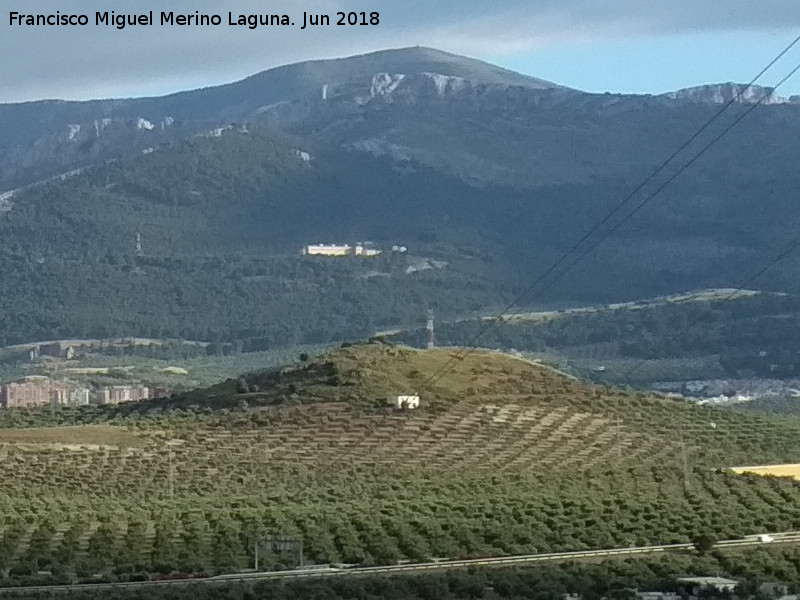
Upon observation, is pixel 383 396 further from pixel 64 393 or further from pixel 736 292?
pixel 736 292

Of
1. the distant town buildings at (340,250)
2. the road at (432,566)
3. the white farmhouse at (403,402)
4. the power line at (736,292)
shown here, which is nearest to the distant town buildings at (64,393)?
the power line at (736,292)

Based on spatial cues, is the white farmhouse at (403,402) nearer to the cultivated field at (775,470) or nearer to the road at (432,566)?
the cultivated field at (775,470)

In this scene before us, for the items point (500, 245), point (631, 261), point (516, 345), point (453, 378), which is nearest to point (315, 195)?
point (500, 245)

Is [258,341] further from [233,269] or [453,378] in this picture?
[453,378]

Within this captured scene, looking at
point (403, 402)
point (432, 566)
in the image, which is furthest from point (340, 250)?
point (432, 566)

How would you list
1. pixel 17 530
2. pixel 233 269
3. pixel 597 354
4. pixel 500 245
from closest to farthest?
pixel 17 530
pixel 597 354
pixel 233 269
pixel 500 245
